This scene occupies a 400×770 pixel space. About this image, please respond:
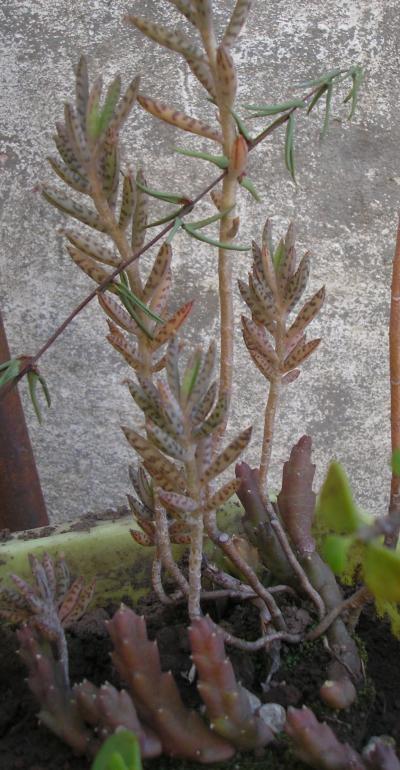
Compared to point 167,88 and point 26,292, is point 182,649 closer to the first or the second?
point 26,292

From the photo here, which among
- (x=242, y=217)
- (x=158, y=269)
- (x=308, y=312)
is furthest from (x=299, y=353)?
(x=242, y=217)

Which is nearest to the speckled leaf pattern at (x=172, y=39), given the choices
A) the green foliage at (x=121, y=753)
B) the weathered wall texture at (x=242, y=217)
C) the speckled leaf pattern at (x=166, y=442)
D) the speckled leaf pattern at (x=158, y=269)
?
the speckled leaf pattern at (x=158, y=269)

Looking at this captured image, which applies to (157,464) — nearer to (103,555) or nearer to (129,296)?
(129,296)

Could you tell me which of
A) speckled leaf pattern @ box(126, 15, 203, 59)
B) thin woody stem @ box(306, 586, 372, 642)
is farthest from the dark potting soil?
speckled leaf pattern @ box(126, 15, 203, 59)

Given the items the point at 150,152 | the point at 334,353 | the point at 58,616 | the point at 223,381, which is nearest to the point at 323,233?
the point at 334,353

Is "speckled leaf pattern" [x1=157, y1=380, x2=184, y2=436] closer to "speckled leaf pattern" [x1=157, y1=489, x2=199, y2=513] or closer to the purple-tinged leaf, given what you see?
"speckled leaf pattern" [x1=157, y1=489, x2=199, y2=513]
